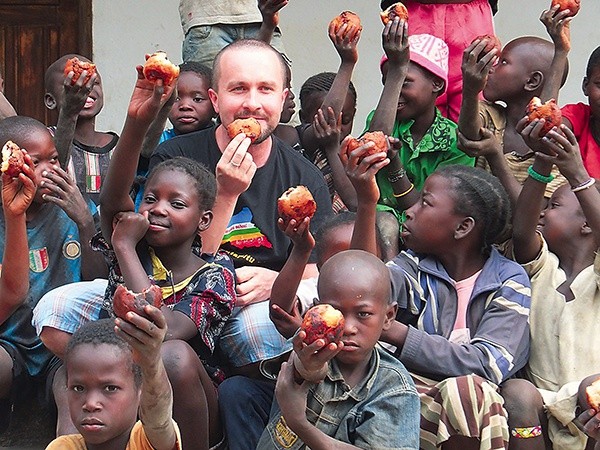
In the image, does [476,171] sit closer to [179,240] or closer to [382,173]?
[382,173]

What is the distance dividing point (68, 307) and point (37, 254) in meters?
0.44

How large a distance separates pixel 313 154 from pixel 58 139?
1.14m

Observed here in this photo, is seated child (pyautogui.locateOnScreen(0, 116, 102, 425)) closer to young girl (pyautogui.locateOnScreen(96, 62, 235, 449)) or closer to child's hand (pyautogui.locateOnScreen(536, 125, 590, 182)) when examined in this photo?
young girl (pyautogui.locateOnScreen(96, 62, 235, 449))

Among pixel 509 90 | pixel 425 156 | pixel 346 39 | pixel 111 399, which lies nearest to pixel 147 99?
pixel 111 399

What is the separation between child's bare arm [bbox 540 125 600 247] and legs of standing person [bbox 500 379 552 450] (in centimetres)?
57

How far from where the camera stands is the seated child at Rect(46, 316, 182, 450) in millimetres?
3150

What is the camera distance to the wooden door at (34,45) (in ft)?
23.1

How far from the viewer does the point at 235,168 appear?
13.1ft

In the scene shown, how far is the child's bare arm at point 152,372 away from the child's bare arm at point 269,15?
7.49 ft

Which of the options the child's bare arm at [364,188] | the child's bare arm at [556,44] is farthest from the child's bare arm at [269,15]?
the child's bare arm at [364,188]

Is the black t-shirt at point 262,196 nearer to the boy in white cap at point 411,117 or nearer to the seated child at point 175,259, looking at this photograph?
the seated child at point 175,259

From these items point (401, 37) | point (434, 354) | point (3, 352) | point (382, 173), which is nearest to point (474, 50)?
point (401, 37)

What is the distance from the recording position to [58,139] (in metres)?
4.61

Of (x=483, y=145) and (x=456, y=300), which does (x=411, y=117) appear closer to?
(x=483, y=145)
